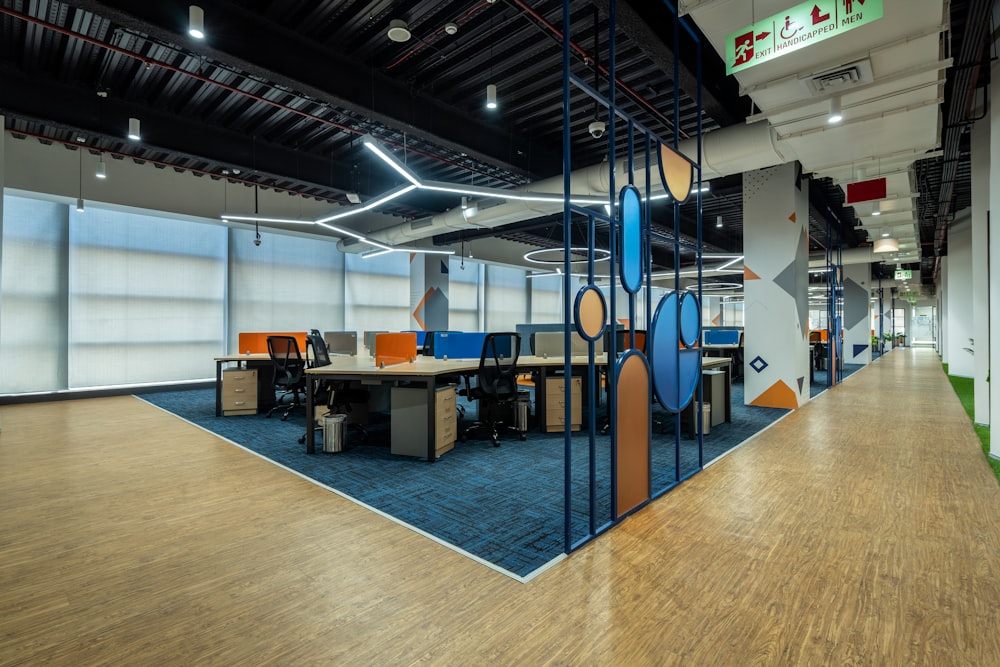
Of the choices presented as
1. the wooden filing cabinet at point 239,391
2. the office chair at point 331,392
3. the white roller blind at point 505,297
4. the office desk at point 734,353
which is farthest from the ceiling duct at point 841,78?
the white roller blind at point 505,297

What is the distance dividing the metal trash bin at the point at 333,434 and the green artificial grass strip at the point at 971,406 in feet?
19.3

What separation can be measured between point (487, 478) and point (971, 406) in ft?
27.6

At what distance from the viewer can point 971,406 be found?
767cm

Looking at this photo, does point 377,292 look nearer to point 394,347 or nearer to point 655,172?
point 394,347

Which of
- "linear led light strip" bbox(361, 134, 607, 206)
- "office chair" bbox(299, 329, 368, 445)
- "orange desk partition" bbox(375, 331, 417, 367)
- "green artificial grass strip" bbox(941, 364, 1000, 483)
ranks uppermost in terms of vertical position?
"linear led light strip" bbox(361, 134, 607, 206)

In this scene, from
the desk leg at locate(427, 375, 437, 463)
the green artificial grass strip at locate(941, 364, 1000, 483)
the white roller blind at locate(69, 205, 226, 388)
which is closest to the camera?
the green artificial grass strip at locate(941, 364, 1000, 483)

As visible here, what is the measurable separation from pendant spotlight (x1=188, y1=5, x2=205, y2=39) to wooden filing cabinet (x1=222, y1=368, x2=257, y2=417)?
458 cm

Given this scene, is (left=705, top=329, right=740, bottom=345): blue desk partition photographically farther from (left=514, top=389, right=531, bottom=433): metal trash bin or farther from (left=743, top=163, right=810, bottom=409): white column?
(left=514, top=389, right=531, bottom=433): metal trash bin

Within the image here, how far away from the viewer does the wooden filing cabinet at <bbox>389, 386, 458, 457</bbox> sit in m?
4.75

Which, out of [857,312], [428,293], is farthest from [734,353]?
[428,293]

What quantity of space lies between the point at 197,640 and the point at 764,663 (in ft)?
7.38

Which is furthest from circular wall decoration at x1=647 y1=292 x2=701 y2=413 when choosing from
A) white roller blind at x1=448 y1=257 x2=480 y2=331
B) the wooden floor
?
white roller blind at x1=448 y1=257 x2=480 y2=331

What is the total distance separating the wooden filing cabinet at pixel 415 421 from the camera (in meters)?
4.75

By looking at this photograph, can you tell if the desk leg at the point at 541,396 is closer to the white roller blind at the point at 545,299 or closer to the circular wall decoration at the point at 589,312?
the circular wall decoration at the point at 589,312
